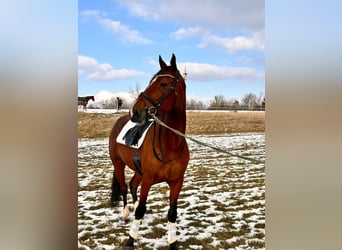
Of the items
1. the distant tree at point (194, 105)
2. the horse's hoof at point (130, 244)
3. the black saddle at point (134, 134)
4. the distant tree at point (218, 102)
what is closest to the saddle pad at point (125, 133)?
the black saddle at point (134, 134)

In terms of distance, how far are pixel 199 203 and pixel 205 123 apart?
0.47 metres

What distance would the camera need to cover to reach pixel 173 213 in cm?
153

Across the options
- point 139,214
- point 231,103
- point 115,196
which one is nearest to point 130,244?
point 139,214

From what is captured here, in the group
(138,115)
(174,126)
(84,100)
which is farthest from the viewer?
(84,100)

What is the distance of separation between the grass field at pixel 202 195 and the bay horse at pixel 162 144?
0.09 meters

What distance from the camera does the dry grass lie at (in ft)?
5.11

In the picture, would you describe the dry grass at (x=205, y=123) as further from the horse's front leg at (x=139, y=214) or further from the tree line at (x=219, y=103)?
the horse's front leg at (x=139, y=214)

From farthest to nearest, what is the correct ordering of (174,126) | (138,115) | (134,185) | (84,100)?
(134,185), (84,100), (174,126), (138,115)

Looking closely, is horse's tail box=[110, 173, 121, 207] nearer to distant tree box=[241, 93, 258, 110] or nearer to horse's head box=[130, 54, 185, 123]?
horse's head box=[130, 54, 185, 123]

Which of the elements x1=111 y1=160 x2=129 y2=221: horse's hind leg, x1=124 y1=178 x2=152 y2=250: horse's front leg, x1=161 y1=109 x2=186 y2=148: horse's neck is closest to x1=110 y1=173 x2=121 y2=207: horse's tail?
x1=111 y1=160 x2=129 y2=221: horse's hind leg

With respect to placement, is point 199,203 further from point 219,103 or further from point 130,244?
point 219,103

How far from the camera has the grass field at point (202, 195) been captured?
1563mm

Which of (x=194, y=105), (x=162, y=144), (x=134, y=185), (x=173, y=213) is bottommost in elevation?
(x=173, y=213)
